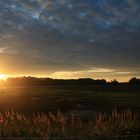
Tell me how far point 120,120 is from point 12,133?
5094 mm

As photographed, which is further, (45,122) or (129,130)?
(45,122)

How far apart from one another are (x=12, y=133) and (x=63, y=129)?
1.95 meters

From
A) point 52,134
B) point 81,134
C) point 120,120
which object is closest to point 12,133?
point 52,134

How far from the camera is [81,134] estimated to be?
14297 millimetres

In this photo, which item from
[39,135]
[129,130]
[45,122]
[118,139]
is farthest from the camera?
[45,122]

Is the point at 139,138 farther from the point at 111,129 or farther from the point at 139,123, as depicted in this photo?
the point at 139,123

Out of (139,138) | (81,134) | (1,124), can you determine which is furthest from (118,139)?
(1,124)

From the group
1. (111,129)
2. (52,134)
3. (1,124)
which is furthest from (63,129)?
(1,124)

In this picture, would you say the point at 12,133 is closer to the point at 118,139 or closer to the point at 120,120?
the point at 118,139

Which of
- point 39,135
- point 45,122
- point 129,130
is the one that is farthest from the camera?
point 45,122

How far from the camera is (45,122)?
53.2ft

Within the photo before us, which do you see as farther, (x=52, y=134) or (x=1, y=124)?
(x=1, y=124)

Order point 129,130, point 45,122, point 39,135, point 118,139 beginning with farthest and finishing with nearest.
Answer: point 45,122 < point 129,130 < point 39,135 < point 118,139

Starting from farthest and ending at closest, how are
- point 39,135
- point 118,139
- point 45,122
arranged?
1. point 45,122
2. point 39,135
3. point 118,139
